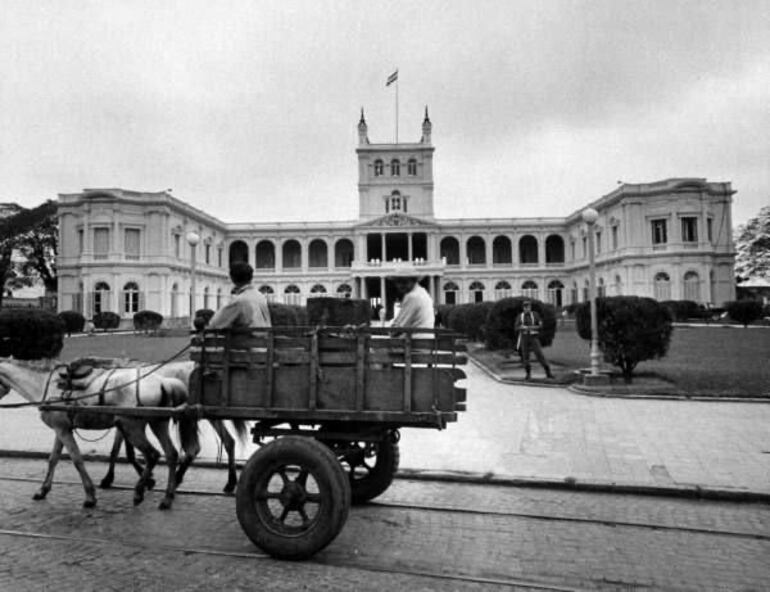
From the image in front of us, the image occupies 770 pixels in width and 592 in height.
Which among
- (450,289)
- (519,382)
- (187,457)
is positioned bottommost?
(519,382)

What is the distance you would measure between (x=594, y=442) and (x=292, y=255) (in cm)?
6418

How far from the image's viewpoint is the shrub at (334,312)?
14.3ft

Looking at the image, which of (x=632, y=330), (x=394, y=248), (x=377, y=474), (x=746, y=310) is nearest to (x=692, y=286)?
(x=746, y=310)

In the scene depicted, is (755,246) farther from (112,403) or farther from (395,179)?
(112,403)

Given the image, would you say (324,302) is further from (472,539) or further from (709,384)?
(709,384)

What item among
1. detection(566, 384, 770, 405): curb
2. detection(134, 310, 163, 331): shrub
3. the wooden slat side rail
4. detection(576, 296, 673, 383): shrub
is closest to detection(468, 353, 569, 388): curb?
detection(566, 384, 770, 405): curb

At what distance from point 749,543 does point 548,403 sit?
6103 millimetres

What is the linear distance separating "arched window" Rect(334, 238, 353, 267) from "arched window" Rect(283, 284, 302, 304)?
19.4ft

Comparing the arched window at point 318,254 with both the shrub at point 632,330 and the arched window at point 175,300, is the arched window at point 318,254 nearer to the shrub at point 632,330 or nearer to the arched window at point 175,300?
the arched window at point 175,300

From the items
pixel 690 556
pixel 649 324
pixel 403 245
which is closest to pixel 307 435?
pixel 690 556

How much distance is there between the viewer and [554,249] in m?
67.2

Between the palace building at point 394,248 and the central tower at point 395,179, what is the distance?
127 millimetres

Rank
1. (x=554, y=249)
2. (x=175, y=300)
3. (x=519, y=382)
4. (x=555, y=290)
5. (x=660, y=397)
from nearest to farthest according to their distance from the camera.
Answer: (x=660, y=397) → (x=519, y=382) → (x=175, y=300) → (x=555, y=290) → (x=554, y=249)

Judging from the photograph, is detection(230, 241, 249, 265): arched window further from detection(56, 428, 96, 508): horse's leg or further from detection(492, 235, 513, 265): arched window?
detection(56, 428, 96, 508): horse's leg
